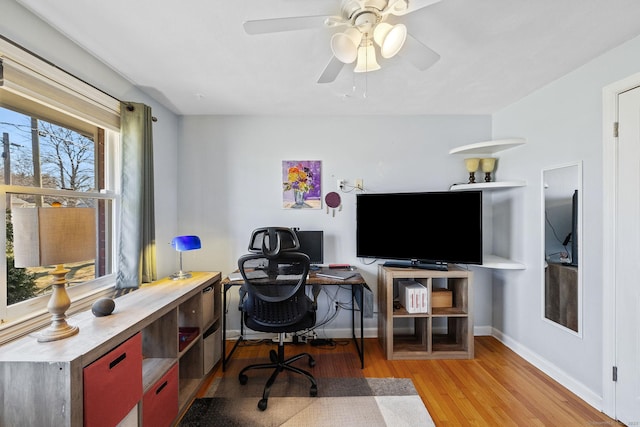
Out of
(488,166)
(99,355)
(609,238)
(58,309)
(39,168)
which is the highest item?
(488,166)

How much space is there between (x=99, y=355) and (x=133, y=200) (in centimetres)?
119

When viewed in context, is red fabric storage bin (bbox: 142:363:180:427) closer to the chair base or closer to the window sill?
the chair base

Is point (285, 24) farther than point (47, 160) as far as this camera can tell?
No

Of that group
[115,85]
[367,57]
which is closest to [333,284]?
[367,57]

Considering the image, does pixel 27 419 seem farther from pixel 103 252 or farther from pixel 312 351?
pixel 312 351

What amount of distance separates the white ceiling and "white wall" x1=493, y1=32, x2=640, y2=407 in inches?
5.7

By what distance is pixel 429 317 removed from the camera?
2443mm

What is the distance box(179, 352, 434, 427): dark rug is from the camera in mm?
1726

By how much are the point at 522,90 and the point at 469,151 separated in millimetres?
652

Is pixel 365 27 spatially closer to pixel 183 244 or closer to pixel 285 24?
pixel 285 24

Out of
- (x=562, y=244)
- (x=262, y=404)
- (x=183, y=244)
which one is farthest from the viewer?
(x=183, y=244)

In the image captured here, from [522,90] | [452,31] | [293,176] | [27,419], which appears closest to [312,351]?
[293,176]

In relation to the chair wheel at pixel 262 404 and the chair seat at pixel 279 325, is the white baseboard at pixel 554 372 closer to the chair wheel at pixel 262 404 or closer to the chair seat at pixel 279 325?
the chair seat at pixel 279 325

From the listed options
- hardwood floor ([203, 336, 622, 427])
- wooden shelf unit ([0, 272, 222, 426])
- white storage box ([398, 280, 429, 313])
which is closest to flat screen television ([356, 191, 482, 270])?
white storage box ([398, 280, 429, 313])
